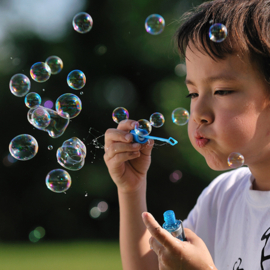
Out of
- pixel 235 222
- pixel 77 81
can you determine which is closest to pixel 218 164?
pixel 235 222

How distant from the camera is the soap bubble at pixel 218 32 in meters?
1.07

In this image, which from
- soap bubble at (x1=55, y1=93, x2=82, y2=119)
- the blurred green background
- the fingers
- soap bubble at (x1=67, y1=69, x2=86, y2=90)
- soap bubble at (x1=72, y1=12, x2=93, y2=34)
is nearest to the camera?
the fingers

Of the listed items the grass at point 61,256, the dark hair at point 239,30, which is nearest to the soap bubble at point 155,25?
the dark hair at point 239,30

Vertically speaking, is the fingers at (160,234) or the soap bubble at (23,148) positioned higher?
the soap bubble at (23,148)

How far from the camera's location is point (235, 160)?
109cm

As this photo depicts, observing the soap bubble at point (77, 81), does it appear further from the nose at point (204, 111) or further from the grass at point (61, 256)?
the grass at point (61, 256)

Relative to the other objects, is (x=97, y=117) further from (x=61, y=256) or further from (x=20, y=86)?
(x=20, y=86)

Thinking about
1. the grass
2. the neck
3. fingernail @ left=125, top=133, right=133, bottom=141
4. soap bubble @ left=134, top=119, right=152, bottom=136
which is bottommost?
the grass

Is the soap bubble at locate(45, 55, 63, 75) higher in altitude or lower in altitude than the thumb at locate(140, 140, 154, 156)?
higher

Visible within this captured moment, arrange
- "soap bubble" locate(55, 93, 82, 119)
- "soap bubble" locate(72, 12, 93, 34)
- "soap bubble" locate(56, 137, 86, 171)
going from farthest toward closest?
"soap bubble" locate(72, 12, 93, 34), "soap bubble" locate(55, 93, 82, 119), "soap bubble" locate(56, 137, 86, 171)

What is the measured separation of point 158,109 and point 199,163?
105 cm

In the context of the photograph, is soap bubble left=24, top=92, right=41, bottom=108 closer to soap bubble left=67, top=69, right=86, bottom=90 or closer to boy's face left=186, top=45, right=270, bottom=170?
soap bubble left=67, top=69, right=86, bottom=90

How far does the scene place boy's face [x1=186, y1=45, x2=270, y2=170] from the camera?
1032 mm

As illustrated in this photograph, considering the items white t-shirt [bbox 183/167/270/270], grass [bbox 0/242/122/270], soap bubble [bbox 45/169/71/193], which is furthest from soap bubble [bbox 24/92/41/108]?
grass [bbox 0/242/122/270]
